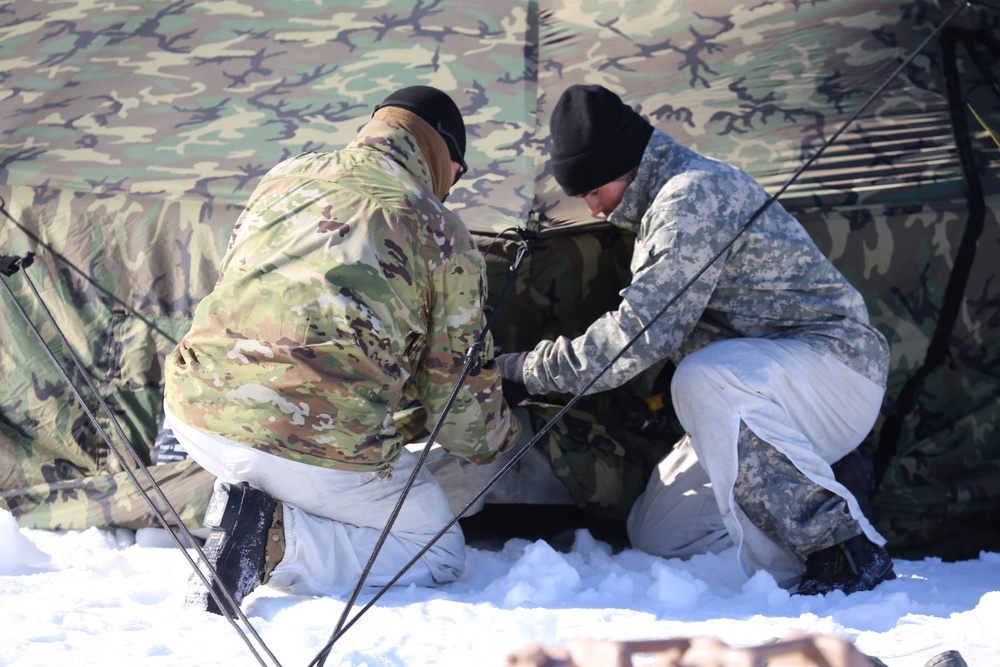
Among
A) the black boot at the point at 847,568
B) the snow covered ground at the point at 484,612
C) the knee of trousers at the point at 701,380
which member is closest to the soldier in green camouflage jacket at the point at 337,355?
the snow covered ground at the point at 484,612

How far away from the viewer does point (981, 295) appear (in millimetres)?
3092

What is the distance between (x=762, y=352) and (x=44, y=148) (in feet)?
7.53

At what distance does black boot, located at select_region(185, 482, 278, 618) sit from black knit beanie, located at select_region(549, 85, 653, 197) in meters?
1.12

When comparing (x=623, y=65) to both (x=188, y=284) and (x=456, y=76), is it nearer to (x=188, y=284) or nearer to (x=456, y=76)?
(x=456, y=76)

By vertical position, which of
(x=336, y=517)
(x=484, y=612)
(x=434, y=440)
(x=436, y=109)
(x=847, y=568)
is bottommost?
(x=847, y=568)

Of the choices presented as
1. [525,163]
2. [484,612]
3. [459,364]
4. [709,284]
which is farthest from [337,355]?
[525,163]

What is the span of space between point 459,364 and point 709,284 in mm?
641

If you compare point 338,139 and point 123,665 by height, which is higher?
point 338,139

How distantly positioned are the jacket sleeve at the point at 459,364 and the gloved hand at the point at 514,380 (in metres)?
0.16

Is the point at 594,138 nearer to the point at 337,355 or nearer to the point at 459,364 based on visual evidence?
the point at 459,364

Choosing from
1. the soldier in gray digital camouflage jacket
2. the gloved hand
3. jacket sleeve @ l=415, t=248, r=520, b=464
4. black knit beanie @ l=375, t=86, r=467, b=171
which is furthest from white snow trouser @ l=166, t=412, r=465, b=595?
black knit beanie @ l=375, t=86, r=467, b=171

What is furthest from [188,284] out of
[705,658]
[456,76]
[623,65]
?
[705,658]

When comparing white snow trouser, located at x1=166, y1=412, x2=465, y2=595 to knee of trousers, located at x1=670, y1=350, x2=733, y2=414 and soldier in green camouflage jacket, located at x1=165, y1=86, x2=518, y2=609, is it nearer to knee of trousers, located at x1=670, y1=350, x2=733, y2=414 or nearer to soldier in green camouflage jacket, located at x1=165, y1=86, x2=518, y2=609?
soldier in green camouflage jacket, located at x1=165, y1=86, x2=518, y2=609

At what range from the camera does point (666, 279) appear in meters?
2.66
